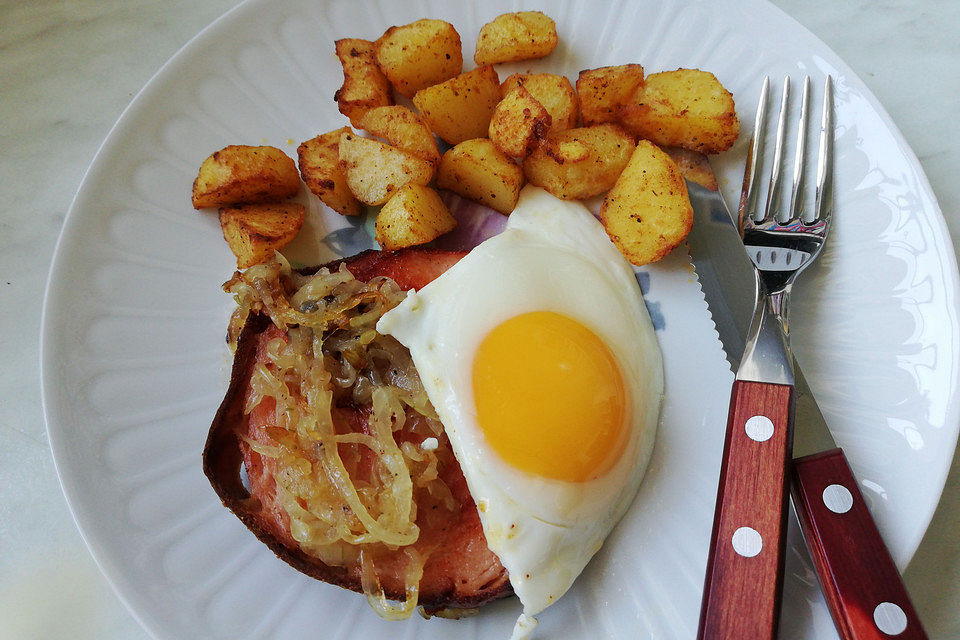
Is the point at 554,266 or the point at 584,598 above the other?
the point at 554,266

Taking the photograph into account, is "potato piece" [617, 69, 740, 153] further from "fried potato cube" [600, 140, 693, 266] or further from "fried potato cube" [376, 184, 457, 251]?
"fried potato cube" [376, 184, 457, 251]

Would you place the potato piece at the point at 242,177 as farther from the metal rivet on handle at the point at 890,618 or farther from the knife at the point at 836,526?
the metal rivet on handle at the point at 890,618

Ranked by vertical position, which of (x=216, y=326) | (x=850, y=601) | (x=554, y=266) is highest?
(x=216, y=326)

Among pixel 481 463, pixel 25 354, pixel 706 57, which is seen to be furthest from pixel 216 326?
pixel 706 57

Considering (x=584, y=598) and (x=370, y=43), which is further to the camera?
(x=370, y=43)

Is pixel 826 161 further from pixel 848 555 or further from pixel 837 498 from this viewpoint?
pixel 848 555

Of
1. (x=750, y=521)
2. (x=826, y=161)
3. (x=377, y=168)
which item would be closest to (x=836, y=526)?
(x=750, y=521)

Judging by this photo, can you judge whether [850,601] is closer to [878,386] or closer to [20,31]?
[878,386]
